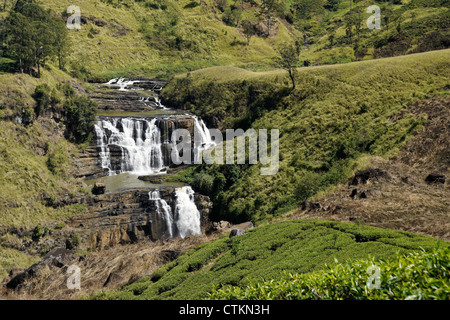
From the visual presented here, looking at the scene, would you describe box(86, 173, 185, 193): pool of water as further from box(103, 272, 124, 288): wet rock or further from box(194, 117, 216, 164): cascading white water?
box(103, 272, 124, 288): wet rock

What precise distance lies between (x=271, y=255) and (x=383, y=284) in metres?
11.7

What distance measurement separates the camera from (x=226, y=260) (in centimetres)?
1997

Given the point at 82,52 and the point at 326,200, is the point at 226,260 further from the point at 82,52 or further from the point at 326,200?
the point at 82,52

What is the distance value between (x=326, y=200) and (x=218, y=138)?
99.3ft

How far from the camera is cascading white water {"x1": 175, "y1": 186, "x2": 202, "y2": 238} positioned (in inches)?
1475

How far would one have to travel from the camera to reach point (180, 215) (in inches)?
1487

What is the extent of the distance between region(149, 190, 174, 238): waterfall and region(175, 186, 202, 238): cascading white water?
35.4 inches

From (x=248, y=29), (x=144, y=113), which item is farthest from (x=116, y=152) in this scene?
(x=248, y=29)

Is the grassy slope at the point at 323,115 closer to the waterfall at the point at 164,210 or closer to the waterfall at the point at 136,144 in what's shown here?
the waterfall at the point at 164,210

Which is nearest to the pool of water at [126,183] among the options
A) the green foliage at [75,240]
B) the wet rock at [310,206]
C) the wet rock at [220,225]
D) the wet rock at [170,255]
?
the wet rock at [220,225]

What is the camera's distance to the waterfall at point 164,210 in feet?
120

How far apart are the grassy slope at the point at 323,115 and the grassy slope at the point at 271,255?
466 inches

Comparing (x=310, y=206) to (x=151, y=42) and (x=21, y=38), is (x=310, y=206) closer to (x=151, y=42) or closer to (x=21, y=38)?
(x=21, y=38)

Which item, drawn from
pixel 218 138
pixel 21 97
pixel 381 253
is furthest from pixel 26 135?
pixel 381 253
